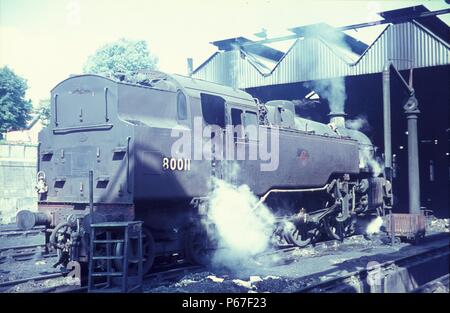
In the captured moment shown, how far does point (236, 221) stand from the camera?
326 inches

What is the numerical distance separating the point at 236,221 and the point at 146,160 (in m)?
2.43

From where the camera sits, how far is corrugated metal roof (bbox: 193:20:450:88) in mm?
14562

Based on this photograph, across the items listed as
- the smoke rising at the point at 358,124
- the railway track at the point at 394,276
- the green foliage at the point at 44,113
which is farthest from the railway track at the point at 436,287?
the green foliage at the point at 44,113

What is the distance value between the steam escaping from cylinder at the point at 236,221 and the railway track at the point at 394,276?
211 centimetres

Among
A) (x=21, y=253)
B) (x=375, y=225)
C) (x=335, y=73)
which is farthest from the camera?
(x=335, y=73)

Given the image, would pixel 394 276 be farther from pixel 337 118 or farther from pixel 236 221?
pixel 337 118

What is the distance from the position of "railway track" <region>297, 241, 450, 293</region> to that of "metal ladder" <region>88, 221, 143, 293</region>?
7.45ft

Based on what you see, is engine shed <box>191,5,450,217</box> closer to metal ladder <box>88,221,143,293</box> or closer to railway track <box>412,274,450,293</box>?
railway track <box>412,274,450,293</box>

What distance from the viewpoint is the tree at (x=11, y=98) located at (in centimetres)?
2205

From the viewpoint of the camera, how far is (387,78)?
11844mm

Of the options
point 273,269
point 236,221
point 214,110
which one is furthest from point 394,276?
point 214,110

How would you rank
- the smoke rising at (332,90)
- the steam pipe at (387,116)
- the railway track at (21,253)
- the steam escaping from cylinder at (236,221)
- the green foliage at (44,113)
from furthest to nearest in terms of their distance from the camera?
the green foliage at (44,113) < the smoke rising at (332,90) < the steam pipe at (387,116) < the railway track at (21,253) < the steam escaping from cylinder at (236,221)

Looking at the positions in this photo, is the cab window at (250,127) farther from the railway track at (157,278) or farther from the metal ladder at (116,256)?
the metal ladder at (116,256)
